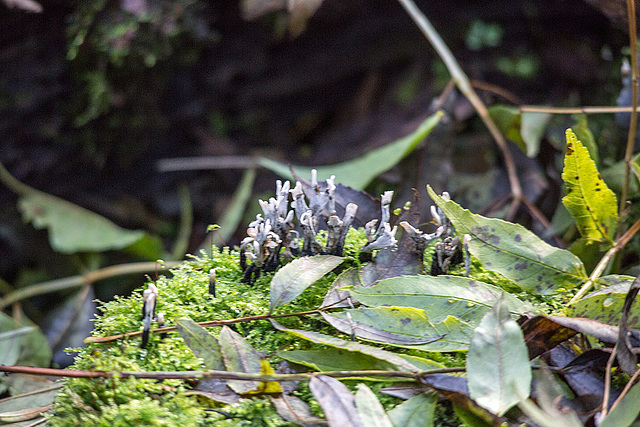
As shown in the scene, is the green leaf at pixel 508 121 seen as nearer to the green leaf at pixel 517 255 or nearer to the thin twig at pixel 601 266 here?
the thin twig at pixel 601 266

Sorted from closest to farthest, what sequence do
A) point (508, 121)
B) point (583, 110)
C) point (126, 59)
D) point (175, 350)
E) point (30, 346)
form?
point (175, 350) < point (583, 110) < point (30, 346) < point (508, 121) < point (126, 59)

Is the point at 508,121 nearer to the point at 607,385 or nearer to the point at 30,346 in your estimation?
the point at 607,385

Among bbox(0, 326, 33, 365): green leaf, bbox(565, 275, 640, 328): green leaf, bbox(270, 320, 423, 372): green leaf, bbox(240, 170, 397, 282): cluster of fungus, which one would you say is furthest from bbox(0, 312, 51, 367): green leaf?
bbox(565, 275, 640, 328): green leaf

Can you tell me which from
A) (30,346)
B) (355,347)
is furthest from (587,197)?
(30,346)

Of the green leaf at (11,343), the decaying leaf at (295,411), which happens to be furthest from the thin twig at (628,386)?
the green leaf at (11,343)

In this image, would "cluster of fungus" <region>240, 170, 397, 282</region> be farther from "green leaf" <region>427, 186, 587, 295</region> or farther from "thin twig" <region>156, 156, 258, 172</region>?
"thin twig" <region>156, 156, 258, 172</region>

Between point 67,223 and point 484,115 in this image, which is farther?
point 67,223
